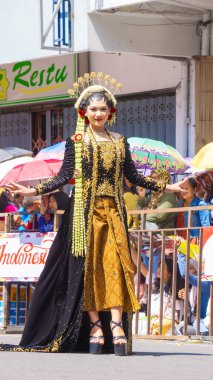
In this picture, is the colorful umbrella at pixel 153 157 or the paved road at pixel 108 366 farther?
the colorful umbrella at pixel 153 157

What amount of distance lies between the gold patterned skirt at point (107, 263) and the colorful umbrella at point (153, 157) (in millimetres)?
6250

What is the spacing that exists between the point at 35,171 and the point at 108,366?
27.0 feet

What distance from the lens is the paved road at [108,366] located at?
719cm

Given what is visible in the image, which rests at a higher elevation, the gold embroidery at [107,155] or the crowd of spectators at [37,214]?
the gold embroidery at [107,155]

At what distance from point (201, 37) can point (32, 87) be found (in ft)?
14.5

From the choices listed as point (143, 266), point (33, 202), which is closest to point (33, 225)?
point (33, 202)

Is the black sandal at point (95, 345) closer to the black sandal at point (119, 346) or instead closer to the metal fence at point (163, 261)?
the black sandal at point (119, 346)

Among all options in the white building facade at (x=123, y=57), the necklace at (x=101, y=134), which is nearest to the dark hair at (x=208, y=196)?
the white building facade at (x=123, y=57)

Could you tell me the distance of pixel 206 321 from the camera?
39.3 feet

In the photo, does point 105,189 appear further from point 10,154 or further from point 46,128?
point 46,128

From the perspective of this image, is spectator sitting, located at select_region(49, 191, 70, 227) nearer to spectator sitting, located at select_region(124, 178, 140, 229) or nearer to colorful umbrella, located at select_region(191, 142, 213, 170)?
spectator sitting, located at select_region(124, 178, 140, 229)

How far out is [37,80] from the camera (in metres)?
20.5

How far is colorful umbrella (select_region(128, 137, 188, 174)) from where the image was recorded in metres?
15.2

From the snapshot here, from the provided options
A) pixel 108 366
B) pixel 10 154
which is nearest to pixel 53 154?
pixel 10 154
